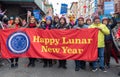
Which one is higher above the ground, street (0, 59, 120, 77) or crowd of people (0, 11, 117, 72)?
crowd of people (0, 11, 117, 72)

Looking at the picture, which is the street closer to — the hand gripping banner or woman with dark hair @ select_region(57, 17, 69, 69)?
woman with dark hair @ select_region(57, 17, 69, 69)

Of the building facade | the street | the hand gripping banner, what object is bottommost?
the street

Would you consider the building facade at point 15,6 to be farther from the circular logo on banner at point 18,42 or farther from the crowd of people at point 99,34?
the circular logo on banner at point 18,42

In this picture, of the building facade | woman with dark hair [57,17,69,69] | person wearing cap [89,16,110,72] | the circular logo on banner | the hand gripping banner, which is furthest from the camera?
the building facade

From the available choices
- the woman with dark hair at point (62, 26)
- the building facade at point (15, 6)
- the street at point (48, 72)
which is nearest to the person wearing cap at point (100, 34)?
the street at point (48, 72)

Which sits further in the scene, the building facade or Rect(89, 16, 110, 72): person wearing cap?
the building facade

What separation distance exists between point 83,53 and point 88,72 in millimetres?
673

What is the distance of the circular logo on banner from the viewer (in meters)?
11.2

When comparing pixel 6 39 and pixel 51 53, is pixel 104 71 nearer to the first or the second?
pixel 51 53

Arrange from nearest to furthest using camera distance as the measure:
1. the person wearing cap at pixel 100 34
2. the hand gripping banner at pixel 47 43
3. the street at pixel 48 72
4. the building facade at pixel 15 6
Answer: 1. the street at pixel 48 72
2. the person wearing cap at pixel 100 34
3. the hand gripping banner at pixel 47 43
4. the building facade at pixel 15 6

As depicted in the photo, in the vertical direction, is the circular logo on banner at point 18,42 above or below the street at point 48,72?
above

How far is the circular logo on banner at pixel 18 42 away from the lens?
1118 cm

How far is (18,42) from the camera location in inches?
440

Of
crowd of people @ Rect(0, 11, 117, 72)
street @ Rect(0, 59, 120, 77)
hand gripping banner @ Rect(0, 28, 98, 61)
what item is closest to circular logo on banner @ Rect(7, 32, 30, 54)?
hand gripping banner @ Rect(0, 28, 98, 61)
